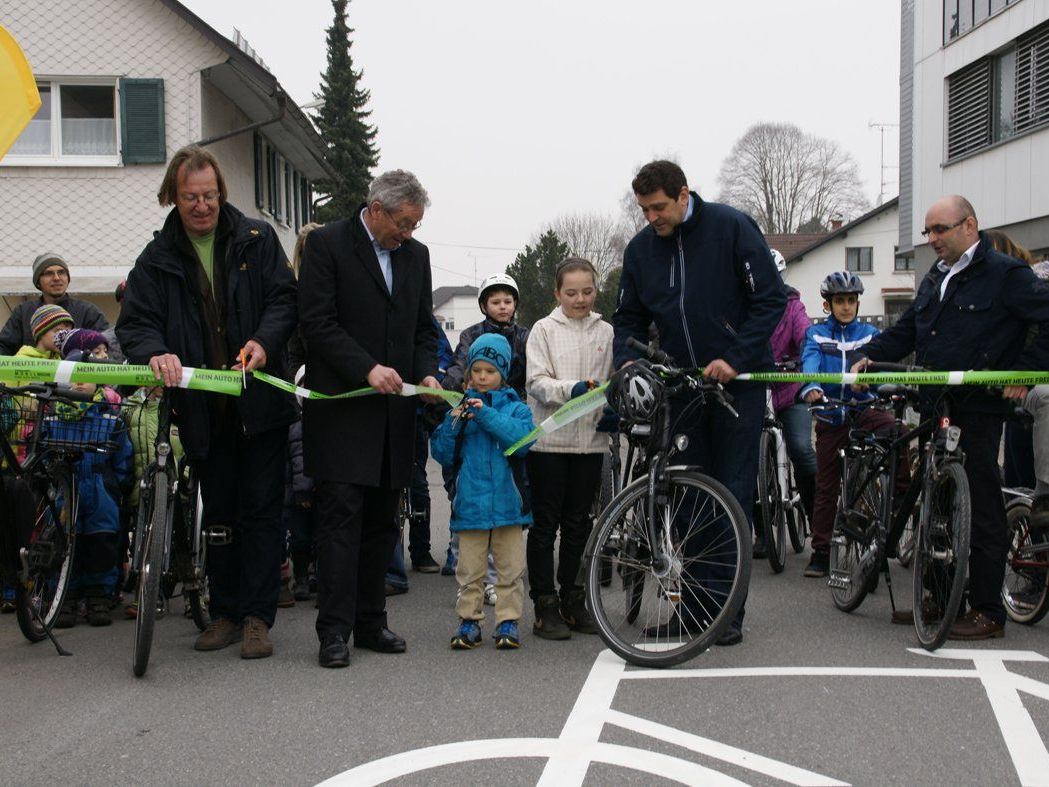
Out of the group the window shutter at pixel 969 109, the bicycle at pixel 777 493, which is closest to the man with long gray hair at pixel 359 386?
the bicycle at pixel 777 493

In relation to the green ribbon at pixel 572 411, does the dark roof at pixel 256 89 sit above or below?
above

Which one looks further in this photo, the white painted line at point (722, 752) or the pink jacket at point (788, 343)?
the pink jacket at point (788, 343)

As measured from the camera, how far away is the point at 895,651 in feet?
18.5

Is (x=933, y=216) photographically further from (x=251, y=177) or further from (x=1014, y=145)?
(x=251, y=177)

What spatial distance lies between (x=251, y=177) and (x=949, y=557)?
21.7 meters

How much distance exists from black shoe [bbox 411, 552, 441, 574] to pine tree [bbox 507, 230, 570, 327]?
184 feet

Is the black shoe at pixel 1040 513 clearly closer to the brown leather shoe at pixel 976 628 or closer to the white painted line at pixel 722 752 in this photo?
the brown leather shoe at pixel 976 628

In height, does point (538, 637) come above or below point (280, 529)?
below

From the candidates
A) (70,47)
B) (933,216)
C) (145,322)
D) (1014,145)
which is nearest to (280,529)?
(145,322)

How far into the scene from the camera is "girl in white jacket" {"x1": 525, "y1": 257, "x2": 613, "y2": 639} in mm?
6129

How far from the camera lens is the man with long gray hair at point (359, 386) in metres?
Answer: 5.61

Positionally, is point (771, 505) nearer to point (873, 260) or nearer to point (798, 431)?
point (798, 431)

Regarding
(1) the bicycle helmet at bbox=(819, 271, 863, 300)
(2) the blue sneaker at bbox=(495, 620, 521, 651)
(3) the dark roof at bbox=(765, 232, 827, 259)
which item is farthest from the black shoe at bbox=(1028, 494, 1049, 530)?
(3) the dark roof at bbox=(765, 232, 827, 259)

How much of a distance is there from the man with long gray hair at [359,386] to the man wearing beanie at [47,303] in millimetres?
3070
